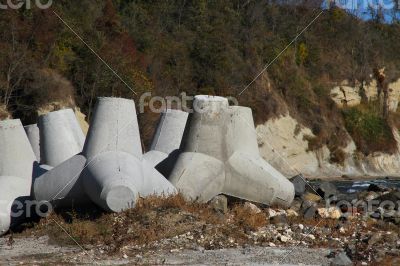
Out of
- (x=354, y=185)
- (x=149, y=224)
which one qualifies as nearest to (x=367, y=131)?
(x=354, y=185)

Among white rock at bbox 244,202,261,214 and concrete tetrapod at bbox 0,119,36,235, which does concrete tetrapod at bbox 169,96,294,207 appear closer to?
white rock at bbox 244,202,261,214

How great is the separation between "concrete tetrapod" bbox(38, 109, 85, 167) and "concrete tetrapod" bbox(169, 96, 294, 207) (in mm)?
3558

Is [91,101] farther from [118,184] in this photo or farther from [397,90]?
[397,90]

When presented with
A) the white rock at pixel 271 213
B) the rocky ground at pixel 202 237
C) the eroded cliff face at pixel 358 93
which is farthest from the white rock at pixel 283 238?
the eroded cliff face at pixel 358 93

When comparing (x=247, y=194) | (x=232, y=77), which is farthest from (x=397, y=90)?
(x=247, y=194)

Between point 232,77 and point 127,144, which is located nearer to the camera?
point 127,144

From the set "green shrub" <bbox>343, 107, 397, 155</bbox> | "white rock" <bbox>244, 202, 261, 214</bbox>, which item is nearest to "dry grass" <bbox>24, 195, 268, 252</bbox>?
"white rock" <bbox>244, 202, 261, 214</bbox>

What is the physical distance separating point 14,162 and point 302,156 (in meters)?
36.1

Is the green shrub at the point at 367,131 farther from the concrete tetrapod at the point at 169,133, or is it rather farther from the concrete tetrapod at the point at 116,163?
the concrete tetrapod at the point at 116,163

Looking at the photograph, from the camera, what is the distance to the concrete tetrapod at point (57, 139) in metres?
18.8

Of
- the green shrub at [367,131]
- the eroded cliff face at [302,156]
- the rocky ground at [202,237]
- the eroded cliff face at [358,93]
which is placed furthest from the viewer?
the eroded cliff face at [358,93]

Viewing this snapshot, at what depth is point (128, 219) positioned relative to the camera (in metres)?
13.2

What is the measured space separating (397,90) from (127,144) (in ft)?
179

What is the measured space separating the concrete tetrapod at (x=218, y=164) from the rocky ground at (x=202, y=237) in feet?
1.85
